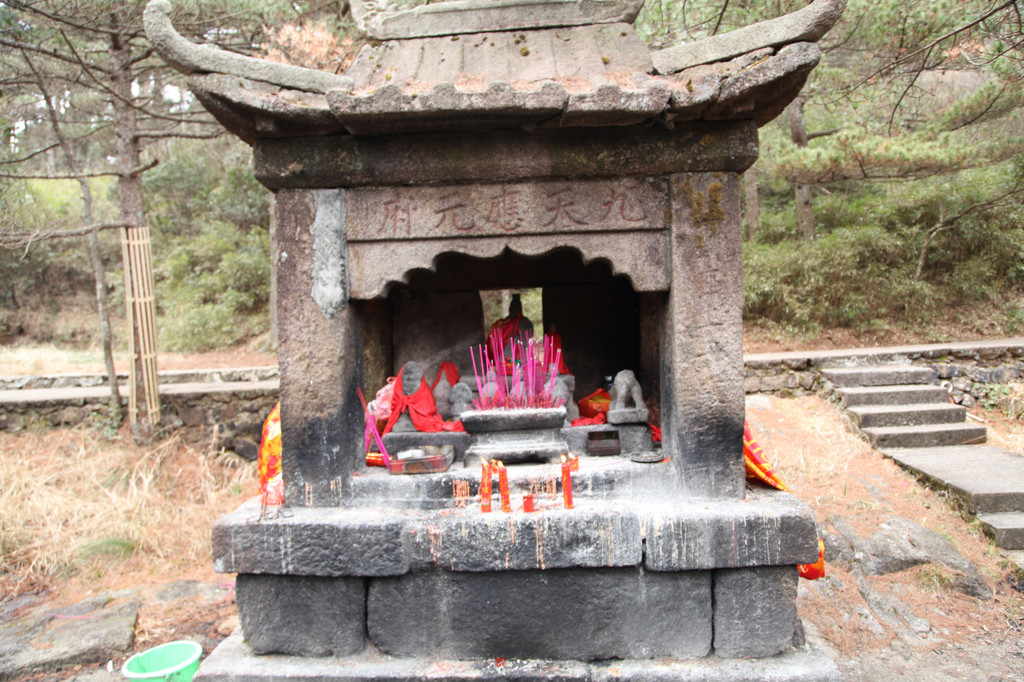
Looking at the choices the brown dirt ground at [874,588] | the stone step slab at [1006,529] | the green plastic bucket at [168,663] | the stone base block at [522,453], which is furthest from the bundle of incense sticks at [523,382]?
the stone step slab at [1006,529]

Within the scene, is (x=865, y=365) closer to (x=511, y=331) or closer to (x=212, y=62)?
(x=511, y=331)

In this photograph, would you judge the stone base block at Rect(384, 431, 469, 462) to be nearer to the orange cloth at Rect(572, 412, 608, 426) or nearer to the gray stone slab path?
the orange cloth at Rect(572, 412, 608, 426)

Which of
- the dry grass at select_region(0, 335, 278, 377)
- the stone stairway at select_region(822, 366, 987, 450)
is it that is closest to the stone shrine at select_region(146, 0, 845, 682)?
the stone stairway at select_region(822, 366, 987, 450)

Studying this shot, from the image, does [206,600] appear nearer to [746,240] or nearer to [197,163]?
[746,240]

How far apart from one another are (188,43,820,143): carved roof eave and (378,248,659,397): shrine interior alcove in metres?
1.98

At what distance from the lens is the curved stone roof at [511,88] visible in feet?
8.79

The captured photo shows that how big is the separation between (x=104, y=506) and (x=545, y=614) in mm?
5040

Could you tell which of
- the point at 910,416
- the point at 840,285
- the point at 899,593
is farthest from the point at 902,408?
the point at 840,285

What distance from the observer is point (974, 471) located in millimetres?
5949

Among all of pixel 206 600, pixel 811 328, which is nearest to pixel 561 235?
pixel 206 600

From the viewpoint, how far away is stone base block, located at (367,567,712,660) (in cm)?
295

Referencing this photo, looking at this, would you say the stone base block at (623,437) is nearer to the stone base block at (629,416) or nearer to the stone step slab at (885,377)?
the stone base block at (629,416)

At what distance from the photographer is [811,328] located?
11.1 meters

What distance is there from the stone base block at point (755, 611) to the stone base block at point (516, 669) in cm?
6
